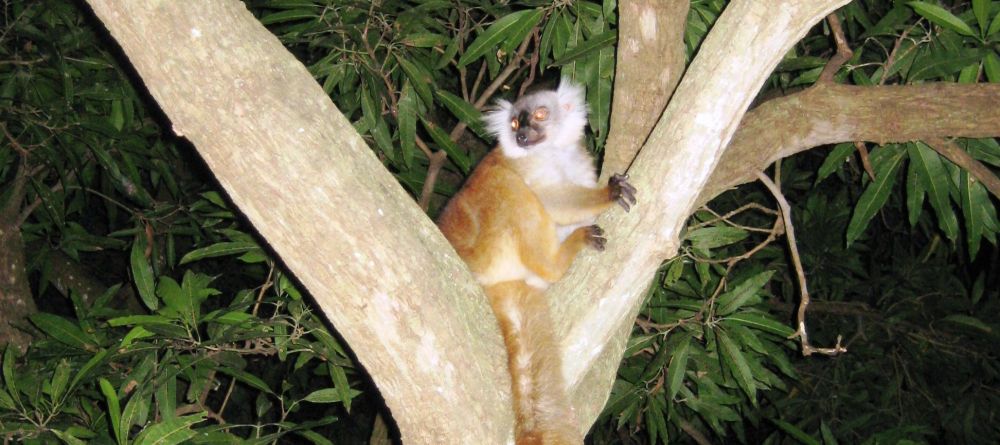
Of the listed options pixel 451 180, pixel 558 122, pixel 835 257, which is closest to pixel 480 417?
pixel 558 122

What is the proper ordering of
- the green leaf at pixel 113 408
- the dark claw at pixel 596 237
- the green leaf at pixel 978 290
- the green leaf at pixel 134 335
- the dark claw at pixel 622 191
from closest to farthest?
the dark claw at pixel 622 191 < the dark claw at pixel 596 237 < the green leaf at pixel 113 408 < the green leaf at pixel 134 335 < the green leaf at pixel 978 290

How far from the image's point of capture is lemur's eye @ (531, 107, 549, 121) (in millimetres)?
4996

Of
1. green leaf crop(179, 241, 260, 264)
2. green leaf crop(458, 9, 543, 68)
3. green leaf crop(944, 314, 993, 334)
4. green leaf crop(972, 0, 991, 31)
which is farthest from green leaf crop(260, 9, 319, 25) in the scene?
green leaf crop(944, 314, 993, 334)

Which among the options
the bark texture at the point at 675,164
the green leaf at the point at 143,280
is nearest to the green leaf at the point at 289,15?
the green leaf at the point at 143,280

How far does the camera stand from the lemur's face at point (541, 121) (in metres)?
4.77

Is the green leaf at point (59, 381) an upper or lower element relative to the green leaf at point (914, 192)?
lower

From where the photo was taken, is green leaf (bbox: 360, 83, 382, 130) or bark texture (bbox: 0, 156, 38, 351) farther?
bark texture (bbox: 0, 156, 38, 351)

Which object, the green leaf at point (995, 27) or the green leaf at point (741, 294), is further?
the green leaf at point (741, 294)

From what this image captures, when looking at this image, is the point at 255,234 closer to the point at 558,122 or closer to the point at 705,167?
the point at 558,122

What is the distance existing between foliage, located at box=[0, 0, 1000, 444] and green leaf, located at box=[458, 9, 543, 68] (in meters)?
0.01

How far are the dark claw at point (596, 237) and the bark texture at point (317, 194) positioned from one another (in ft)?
2.49

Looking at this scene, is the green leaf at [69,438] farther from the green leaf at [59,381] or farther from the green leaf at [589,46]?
the green leaf at [589,46]

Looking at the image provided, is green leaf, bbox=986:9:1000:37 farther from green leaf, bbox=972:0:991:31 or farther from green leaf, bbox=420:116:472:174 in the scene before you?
green leaf, bbox=420:116:472:174

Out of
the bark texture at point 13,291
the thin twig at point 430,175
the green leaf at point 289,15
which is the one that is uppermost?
the green leaf at point 289,15
